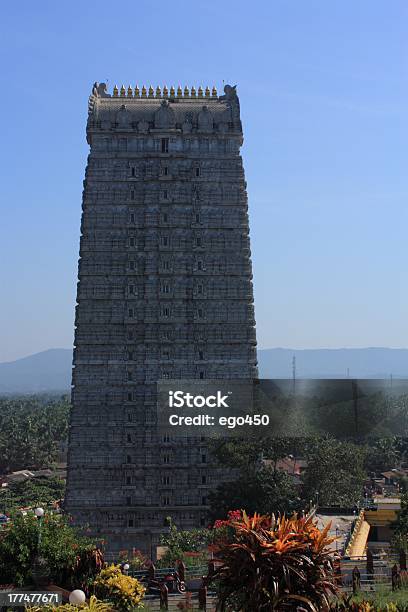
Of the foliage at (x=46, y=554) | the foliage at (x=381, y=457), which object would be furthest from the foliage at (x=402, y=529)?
the foliage at (x=381, y=457)

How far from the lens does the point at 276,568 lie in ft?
69.7

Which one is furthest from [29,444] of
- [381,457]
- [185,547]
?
[185,547]

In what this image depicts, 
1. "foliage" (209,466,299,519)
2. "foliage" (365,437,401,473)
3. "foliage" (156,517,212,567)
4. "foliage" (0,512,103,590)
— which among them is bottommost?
"foliage" (156,517,212,567)

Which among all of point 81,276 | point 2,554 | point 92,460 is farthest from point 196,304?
point 2,554

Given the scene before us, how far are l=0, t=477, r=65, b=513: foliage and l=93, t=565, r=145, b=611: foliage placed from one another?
68.6 meters

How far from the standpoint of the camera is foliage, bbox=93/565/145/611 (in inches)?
1102

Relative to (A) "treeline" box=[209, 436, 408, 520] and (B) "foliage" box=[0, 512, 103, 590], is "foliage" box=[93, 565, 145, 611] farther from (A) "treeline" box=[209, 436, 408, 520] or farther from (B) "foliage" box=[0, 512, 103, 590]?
(A) "treeline" box=[209, 436, 408, 520]

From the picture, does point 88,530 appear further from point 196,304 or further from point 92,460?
point 196,304

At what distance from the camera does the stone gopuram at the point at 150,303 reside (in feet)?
231

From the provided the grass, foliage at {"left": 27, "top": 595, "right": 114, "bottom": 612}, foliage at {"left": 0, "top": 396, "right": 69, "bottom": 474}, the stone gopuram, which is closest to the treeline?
the stone gopuram

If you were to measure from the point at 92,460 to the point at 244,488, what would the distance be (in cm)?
1346

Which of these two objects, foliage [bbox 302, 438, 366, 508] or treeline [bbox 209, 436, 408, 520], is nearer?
treeline [bbox 209, 436, 408, 520]

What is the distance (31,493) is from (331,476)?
152 feet

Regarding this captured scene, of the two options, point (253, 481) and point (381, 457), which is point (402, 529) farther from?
point (381, 457)
